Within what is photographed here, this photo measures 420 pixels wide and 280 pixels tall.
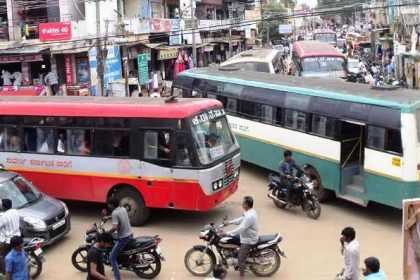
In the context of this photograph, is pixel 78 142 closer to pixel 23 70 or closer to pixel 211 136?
pixel 211 136

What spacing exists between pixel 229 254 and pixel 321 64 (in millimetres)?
20735

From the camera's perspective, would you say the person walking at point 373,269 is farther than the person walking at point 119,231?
No

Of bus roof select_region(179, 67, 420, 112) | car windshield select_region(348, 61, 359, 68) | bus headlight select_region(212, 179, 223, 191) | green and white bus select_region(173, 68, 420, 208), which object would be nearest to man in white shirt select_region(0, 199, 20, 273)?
bus headlight select_region(212, 179, 223, 191)

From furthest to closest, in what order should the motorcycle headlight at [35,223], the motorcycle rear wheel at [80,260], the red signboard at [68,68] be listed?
1. the red signboard at [68,68]
2. the motorcycle headlight at [35,223]
3. the motorcycle rear wheel at [80,260]

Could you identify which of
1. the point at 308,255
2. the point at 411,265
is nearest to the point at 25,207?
the point at 308,255

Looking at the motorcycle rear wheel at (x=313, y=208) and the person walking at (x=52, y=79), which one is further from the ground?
the person walking at (x=52, y=79)

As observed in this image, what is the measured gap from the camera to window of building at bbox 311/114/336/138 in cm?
1258

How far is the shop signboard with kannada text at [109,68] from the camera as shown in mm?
27641

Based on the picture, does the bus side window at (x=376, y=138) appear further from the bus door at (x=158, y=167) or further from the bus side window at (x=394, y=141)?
the bus door at (x=158, y=167)

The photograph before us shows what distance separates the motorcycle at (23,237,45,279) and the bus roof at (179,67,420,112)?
7.06 meters

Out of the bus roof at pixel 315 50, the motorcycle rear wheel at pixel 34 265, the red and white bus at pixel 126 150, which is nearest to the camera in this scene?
the motorcycle rear wheel at pixel 34 265

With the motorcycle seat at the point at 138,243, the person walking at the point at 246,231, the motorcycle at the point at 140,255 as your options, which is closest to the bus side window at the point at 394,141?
the person walking at the point at 246,231

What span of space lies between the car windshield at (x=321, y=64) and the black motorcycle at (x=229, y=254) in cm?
2028

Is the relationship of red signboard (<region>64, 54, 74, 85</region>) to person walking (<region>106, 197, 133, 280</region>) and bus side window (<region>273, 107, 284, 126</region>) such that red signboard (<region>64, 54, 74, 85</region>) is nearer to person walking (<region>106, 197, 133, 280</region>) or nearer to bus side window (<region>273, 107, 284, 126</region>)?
bus side window (<region>273, 107, 284, 126</region>)
